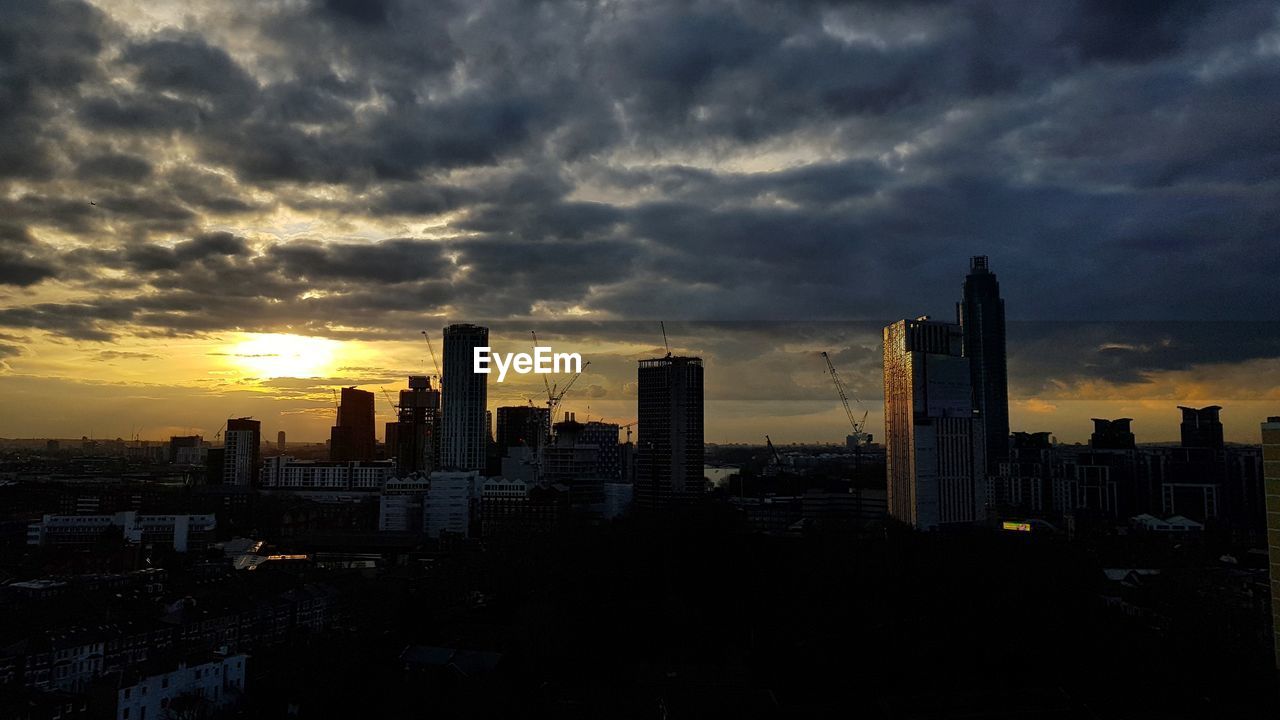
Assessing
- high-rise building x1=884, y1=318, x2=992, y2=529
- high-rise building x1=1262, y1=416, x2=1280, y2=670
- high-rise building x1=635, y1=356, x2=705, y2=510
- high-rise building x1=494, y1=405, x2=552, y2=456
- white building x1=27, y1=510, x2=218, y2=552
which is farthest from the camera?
high-rise building x1=494, y1=405, x2=552, y2=456

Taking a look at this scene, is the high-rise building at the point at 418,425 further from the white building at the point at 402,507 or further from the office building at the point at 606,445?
the white building at the point at 402,507

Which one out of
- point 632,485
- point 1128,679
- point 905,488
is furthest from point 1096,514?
point 1128,679

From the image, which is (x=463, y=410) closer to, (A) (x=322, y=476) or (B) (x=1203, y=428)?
(A) (x=322, y=476)

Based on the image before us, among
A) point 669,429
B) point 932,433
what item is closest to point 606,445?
point 669,429

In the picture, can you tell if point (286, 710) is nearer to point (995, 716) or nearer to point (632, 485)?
point (995, 716)

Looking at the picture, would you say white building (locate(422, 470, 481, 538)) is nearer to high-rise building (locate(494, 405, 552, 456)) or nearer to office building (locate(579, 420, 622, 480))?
high-rise building (locate(494, 405, 552, 456))

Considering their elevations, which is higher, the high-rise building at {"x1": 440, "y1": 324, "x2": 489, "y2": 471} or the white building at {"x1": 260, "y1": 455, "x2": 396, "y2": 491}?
the high-rise building at {"x1": 440, "y1": 324, "x2": 489, "y2": 471}

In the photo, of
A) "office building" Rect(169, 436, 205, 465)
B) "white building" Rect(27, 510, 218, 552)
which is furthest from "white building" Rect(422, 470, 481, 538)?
"office building" Rect(169, 436, 205, 465)
